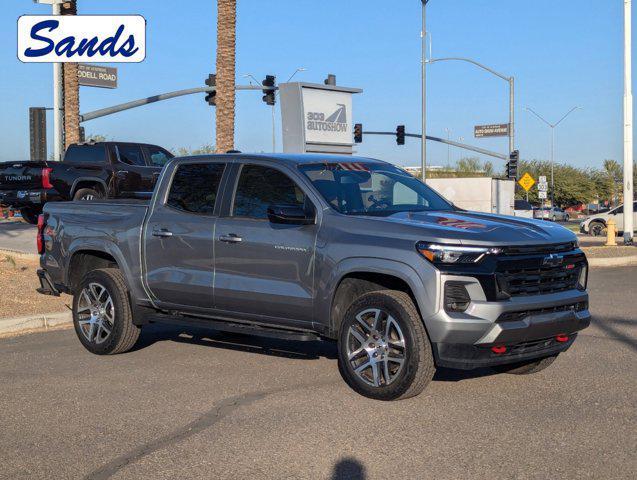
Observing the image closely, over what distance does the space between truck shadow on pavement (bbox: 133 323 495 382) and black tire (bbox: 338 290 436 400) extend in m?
0.96

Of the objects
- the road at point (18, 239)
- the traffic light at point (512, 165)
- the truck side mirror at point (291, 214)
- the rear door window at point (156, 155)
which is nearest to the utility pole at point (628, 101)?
the traffic light at point (512, 165)

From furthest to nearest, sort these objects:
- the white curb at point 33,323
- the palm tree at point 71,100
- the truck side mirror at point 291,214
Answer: the palm tree at point 71,100 < the white curb at point 33,323 < the truck side mirror at point 291,214

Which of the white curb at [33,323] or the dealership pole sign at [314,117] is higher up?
the dealership pole sign at [314,117]

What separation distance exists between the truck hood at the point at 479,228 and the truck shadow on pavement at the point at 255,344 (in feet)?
4.64

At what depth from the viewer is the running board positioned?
23.3ft

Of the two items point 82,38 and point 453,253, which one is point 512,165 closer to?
point 82,38

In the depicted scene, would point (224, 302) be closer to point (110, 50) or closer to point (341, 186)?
point (341, 186)

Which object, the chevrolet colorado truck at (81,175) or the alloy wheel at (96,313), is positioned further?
the chevrolet colorado truck at (81,175)

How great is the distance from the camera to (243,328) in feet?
24.6

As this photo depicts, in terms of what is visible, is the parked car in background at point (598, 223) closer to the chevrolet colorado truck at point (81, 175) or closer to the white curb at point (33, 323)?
the chevrolet colorado truck at point (81, 175)

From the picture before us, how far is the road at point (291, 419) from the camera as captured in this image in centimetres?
500

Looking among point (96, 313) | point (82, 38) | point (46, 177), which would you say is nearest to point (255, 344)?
point (96, 313)

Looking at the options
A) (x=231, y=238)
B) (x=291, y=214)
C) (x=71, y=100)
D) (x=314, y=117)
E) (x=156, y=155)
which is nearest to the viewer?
(x=291, y=214)

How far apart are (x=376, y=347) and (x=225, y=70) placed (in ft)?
59.6
